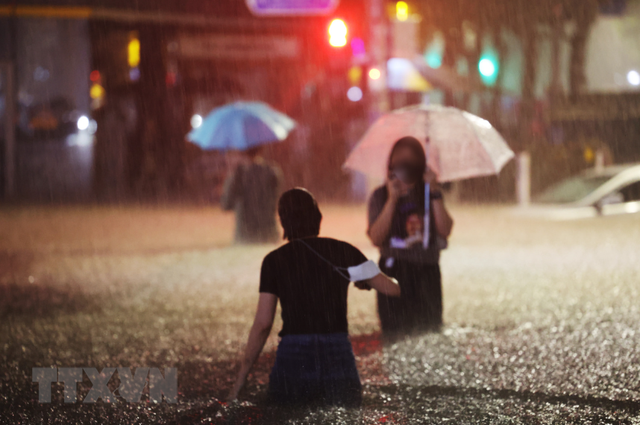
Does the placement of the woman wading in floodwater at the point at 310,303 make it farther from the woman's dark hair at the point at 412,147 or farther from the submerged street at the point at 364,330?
the woman's dark hair at the point at 412,147

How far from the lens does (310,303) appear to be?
3.94m

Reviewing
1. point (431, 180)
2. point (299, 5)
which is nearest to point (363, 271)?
point (431, 180)

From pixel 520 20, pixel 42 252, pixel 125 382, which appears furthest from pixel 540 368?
pixel 520 20

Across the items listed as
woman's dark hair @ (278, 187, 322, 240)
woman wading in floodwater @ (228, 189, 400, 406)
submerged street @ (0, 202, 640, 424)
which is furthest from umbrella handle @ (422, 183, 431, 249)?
woman's dark hair @ (278, 187, 322, 240)

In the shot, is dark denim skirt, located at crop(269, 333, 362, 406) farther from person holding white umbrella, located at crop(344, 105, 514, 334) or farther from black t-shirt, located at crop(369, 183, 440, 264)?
black t-shirt, located at crop(369, 183, 440, 264)

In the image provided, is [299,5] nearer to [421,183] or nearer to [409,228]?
[421,183]

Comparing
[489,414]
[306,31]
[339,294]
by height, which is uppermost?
[306,31]

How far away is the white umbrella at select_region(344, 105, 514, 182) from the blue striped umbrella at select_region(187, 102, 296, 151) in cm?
548

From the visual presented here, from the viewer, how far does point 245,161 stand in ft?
40.0

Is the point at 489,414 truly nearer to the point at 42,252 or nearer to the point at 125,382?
the point at 125,382

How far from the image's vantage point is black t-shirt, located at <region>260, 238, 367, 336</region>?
12.8 ft

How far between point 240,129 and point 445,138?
590 centimetres

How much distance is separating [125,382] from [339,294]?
221cm

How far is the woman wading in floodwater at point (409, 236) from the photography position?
5.60m
